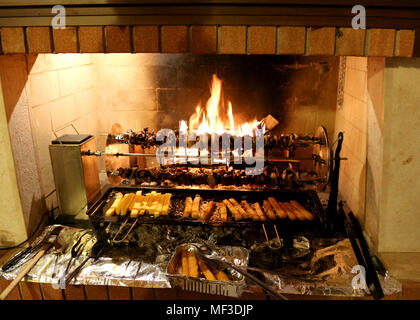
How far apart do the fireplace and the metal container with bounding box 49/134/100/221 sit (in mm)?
89

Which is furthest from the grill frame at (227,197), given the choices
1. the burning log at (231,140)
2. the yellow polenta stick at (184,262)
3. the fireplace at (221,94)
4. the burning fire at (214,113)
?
the burning fire at (214,113)

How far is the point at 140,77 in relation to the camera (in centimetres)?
471

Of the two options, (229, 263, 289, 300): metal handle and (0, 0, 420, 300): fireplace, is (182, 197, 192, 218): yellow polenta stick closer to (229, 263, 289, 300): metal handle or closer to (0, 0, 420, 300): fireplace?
(0, 0, 420, 300): fireplace

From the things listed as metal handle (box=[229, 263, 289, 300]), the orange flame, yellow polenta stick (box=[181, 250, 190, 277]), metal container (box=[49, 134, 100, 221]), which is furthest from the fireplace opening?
metal handle (box=[229, 263, 289, 300])

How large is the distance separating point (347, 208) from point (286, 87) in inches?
66.4

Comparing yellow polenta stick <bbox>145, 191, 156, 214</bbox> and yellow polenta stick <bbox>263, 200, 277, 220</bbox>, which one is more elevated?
yellow polenta stick <bbox>145, 191, 156, 214</bbox>

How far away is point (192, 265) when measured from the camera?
2.77 m

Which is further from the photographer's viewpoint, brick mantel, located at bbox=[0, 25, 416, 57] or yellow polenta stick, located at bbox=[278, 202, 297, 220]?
yellow polenta stick, located at bbox=[278, 202, 297, 220]

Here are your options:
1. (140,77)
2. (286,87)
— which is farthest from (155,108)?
(286,87)

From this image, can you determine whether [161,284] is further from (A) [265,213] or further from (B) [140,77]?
(B) [140,77]

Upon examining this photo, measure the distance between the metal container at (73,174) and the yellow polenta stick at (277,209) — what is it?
6.15ft

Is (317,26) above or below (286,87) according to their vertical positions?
above

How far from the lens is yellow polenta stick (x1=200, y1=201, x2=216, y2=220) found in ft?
11.1
